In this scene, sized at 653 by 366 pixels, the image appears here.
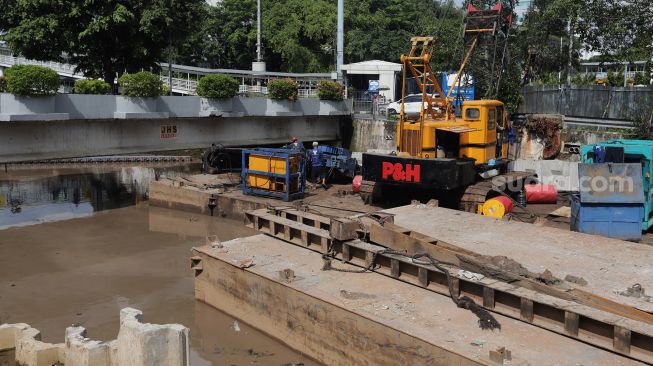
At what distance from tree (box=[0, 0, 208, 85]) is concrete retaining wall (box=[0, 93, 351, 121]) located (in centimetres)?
538

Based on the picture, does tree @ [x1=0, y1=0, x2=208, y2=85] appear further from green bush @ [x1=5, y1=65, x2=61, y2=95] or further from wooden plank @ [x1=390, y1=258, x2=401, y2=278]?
wooden plank @ [x1=390, y1=258, x2=401, y2=278]

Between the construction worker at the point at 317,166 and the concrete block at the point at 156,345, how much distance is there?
1433cm

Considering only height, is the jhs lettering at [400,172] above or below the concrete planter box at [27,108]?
below

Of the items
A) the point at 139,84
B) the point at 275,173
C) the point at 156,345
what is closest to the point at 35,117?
the point at 139,84

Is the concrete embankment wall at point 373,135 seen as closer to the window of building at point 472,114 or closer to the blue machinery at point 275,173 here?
the blue machinery at point 275,173

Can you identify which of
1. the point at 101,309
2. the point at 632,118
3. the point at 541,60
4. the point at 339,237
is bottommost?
the point at 101,309

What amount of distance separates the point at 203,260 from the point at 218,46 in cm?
3979

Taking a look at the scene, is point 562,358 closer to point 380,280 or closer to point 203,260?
point 380,280

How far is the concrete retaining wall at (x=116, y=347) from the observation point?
25.1 feet

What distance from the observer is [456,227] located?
12.6 m

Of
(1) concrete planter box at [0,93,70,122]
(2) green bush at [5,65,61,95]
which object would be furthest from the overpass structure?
(2) green bush at [5,65,61,95]

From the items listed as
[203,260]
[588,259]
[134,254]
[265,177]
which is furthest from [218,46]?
[588,259]

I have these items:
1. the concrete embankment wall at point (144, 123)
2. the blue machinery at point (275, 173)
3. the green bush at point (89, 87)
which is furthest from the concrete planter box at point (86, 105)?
the blue machinery at point (275, 173)

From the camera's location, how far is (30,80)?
1677 centimetres
